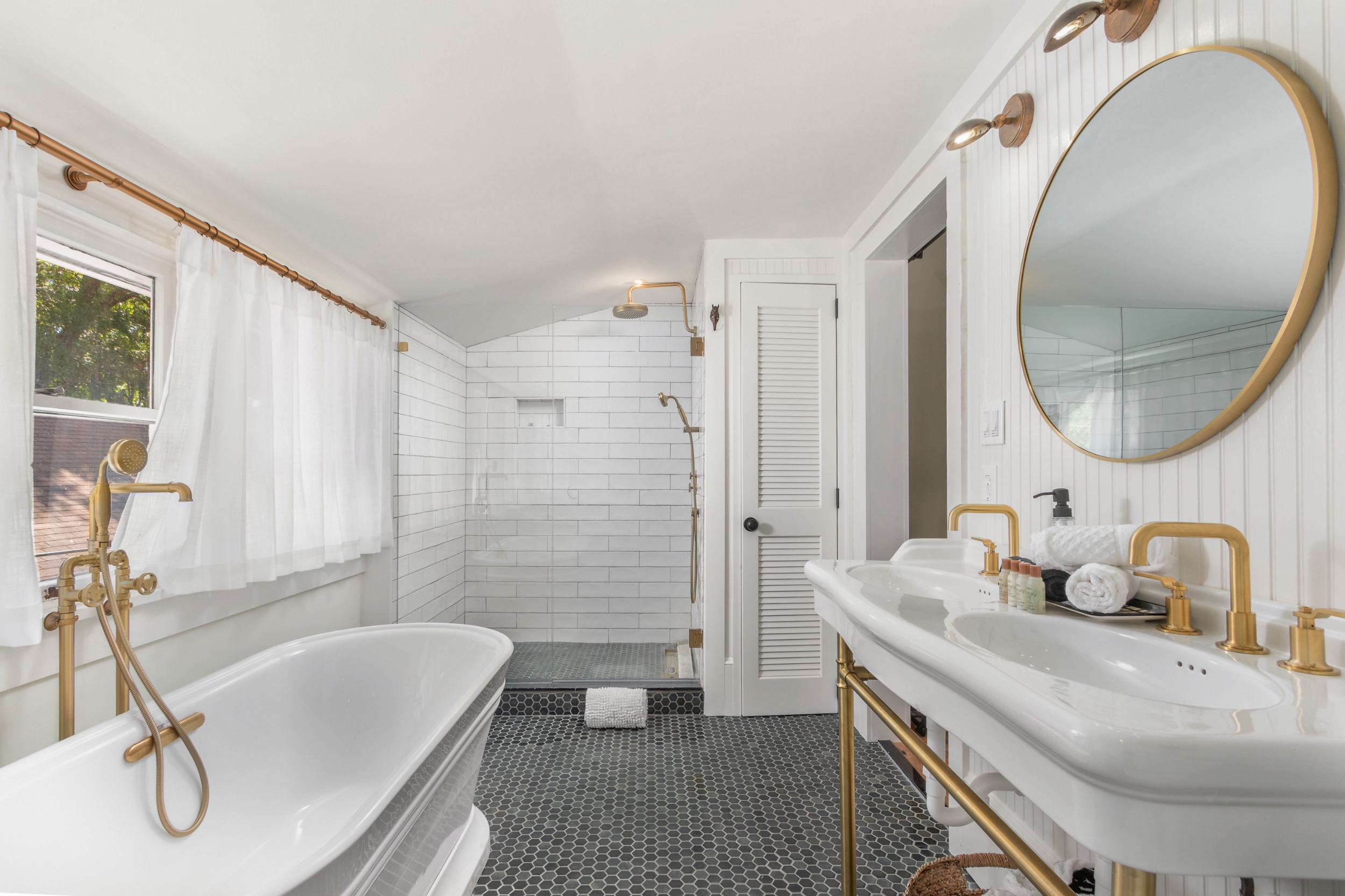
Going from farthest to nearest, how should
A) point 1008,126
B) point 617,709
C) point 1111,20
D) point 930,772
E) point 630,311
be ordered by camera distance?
point 630,311 → point 617,709 → point 1008,126 → point 1111,20 → point 930,772

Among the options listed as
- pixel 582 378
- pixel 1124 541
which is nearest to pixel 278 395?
pixel 582 378

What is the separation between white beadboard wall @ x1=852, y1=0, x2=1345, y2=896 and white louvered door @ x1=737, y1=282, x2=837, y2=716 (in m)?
1.12

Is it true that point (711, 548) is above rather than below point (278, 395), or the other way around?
below

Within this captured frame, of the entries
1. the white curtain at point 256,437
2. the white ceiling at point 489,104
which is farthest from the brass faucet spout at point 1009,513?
the white curtain at point 256,437

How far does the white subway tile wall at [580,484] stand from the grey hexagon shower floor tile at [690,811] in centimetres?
55

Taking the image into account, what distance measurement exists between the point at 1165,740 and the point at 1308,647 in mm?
437

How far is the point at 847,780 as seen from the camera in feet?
4.90

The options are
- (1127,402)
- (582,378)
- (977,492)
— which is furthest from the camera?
(582,378)

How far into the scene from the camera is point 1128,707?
1.92ft

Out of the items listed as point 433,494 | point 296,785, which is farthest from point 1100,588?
point 433,494

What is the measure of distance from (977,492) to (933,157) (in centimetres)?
106

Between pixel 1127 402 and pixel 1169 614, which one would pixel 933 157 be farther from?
pixel 1169 614

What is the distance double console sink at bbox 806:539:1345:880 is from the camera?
506mm

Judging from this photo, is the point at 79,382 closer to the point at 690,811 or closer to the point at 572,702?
the point at 572,702
